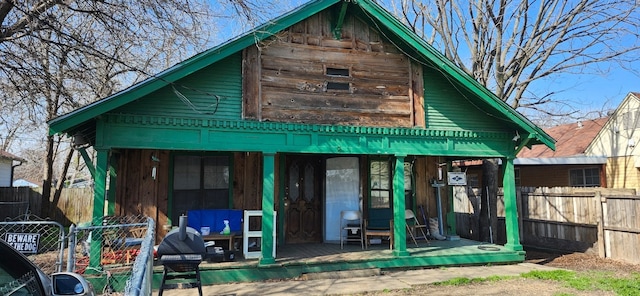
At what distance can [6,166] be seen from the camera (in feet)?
77.2

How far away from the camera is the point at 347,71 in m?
8.83

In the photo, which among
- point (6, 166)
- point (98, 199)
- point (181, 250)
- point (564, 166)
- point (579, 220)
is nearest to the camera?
point (181, 250)

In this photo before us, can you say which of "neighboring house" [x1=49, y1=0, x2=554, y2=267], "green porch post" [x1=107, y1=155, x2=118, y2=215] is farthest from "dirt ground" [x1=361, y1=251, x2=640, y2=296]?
"green porch post" [x1=107, y1=155, x2=118, y2=215]

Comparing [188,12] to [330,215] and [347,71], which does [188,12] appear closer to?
[347,71]

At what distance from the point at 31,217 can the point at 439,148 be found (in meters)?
16.3

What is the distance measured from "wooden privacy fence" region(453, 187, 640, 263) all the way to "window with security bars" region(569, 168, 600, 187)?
6858 mm

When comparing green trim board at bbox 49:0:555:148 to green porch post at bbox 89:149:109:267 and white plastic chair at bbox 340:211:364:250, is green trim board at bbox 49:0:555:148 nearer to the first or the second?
green porch post at bbox 89:149:109:267

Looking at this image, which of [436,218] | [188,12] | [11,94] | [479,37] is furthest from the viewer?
[479,37]

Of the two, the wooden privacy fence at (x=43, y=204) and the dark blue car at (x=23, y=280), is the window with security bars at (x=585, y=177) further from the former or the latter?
the wooden privacy fence at (x=43, y=204)

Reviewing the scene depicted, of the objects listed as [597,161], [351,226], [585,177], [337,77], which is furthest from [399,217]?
[585,177]

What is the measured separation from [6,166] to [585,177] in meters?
30.4

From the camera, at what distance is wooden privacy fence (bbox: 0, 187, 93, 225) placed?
15812 millimetres

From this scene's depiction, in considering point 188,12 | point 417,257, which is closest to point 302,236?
point 417,257

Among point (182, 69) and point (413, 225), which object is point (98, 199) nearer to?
point (182, 69)
